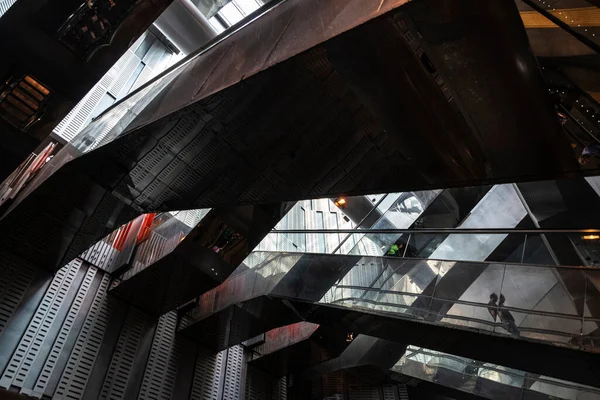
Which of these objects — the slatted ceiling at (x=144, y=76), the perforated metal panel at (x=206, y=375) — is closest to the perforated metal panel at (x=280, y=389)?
the perforated metal panel at (x=206, y=375)

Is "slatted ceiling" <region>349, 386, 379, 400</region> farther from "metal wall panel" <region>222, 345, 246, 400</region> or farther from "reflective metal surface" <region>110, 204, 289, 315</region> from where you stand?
"reflective metal surface" <region>110, 204, 289, 315</region>

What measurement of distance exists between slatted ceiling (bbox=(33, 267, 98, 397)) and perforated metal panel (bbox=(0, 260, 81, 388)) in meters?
0.20

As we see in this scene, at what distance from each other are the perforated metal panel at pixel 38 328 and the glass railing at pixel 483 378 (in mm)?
7089

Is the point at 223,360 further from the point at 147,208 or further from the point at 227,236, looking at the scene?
the point at 147,208

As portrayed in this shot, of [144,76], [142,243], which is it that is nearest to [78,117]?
[144,76]

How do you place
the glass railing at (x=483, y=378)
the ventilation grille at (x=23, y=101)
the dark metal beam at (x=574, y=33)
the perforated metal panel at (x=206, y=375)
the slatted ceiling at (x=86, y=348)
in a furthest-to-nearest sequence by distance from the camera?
the perforated metal panel at (x=206, y=375)
the slatted ceiling at (x=86, y=348)
the glass railing at (x=483, y=378)
the ventilation grille at (x=23, y=101)
the dark metal beam at (x=574, y=33)

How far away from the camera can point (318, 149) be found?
3939mm

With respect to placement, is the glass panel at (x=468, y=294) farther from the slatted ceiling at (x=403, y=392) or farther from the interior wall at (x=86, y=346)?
the slatted ceiling at (x=403, y=392)

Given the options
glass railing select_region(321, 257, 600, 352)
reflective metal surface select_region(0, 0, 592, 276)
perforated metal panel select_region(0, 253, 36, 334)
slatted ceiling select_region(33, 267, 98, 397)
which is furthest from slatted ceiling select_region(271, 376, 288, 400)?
reflective metal surface select_region(0, 0, 592, 276)

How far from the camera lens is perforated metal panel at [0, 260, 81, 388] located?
228 inches

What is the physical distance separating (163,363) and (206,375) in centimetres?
114

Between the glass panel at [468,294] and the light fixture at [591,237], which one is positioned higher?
the light fixture at [591,237]

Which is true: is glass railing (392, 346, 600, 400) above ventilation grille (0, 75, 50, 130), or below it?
below

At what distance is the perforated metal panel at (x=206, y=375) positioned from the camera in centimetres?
821
